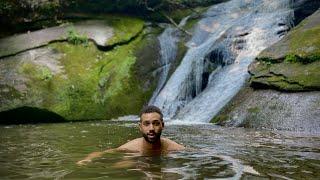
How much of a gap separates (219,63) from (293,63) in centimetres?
396

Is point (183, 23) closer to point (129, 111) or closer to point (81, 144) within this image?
point (129, 111)

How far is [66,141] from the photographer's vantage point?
30.5 feet

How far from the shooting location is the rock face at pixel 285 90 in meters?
10.7

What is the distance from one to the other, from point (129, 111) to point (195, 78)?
2294 millimetres

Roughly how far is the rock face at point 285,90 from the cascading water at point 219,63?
1078 mm

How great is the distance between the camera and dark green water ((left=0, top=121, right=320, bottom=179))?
5.32m

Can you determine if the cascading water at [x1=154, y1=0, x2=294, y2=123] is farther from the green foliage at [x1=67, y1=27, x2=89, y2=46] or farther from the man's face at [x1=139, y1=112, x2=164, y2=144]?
the man's face at [x1=139, y1=112, x2=164, y2=144]

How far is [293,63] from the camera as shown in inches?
480

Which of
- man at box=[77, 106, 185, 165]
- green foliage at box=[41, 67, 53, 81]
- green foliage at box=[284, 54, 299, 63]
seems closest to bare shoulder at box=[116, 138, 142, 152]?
man at box=[77, 106, 185, 165]

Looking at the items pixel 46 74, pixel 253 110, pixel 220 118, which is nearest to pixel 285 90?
pixel 253 110

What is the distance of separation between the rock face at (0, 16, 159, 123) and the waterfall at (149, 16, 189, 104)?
0.78 feet

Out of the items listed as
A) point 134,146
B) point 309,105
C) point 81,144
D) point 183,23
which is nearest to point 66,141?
point 81,144

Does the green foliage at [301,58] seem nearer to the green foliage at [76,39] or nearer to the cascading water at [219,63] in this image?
the cascading water at [219,63]

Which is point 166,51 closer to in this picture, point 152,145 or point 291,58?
point 291,58
